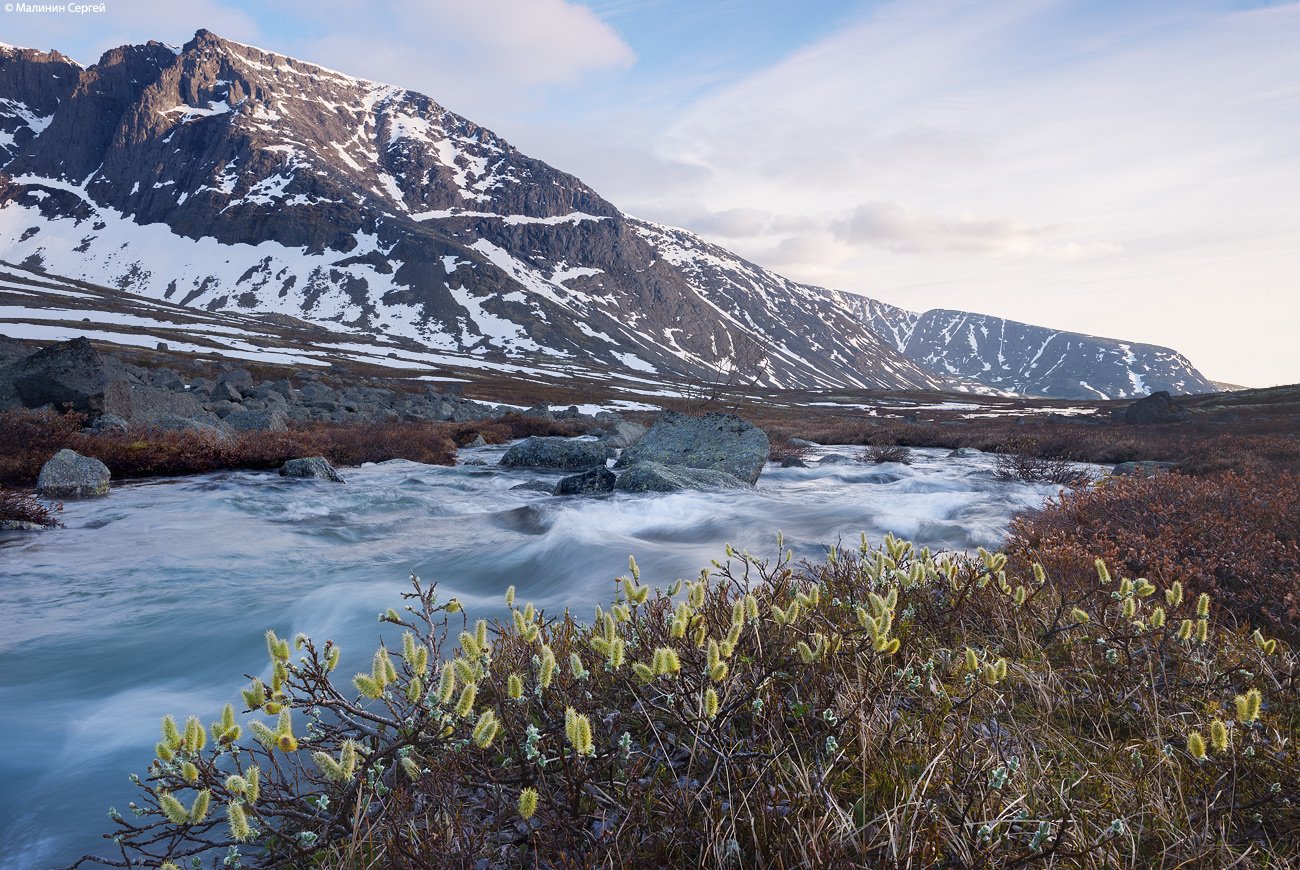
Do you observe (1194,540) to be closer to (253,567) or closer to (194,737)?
(194,737)

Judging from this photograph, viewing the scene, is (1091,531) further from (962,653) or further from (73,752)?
(73,752)

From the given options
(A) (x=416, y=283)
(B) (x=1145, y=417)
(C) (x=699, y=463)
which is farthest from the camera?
(A) (x=416, y=283)

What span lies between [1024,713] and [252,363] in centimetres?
7261

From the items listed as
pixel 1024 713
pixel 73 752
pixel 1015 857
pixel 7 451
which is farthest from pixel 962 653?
pixel 7 451

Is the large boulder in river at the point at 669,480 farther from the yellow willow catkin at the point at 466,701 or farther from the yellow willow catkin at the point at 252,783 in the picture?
the yellow willow catkin at the point at 252,783

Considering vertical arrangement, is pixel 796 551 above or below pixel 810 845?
below

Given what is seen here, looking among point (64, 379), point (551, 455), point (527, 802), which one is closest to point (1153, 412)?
point (551, 455)

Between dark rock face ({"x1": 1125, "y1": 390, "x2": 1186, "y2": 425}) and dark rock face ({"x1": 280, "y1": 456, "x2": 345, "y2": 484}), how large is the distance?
41.9 metres

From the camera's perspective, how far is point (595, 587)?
25.6 feet

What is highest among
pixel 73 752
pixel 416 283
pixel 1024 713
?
pixel 416 283

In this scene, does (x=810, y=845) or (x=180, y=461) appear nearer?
(x=810, y=845)

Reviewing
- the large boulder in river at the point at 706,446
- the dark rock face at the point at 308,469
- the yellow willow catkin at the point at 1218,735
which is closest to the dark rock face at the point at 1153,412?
the large boulder in river at the point at 706,446

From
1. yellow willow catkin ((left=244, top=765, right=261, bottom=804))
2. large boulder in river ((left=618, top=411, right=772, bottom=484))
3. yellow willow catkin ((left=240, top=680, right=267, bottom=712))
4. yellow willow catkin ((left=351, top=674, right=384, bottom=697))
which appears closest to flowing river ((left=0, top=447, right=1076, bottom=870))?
large boulder in river ((left=618, top=411, right=772, bottom=484))

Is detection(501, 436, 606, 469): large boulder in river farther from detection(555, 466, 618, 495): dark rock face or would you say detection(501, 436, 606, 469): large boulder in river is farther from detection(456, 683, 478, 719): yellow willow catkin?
detection(456, 683, 478, 719): yellow willow catkin
